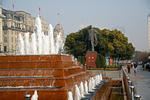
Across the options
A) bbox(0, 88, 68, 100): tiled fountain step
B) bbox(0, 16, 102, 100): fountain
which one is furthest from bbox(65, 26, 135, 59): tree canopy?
bbox(0, 88, 68, 100): tiled fountain step

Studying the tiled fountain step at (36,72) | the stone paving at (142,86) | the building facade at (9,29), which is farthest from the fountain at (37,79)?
the building facade at (9,29)

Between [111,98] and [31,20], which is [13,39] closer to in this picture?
[31,20]

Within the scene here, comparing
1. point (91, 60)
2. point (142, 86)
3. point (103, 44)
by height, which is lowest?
point (142, 86)

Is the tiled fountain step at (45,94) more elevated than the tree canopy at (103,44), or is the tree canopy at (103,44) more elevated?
the tree canopy at (103,44)

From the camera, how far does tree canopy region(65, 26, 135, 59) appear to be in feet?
164

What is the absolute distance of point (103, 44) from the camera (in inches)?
1962

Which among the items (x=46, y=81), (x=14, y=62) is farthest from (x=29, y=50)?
(x=46, y=81)

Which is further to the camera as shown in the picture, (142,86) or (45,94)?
(142,86)

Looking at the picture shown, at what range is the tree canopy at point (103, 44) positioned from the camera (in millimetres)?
50031

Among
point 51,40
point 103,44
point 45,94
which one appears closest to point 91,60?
point 103,44

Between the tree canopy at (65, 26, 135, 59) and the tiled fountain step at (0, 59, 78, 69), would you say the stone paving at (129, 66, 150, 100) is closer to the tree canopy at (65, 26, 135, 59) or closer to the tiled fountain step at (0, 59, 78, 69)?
the tiled fountain step at (0, 59, 78, 69)

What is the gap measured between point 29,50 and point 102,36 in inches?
1164

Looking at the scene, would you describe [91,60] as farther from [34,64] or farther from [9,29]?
[9,29]

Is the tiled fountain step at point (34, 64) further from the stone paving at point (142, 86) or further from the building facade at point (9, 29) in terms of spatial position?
the building facade at point (9, 29)
